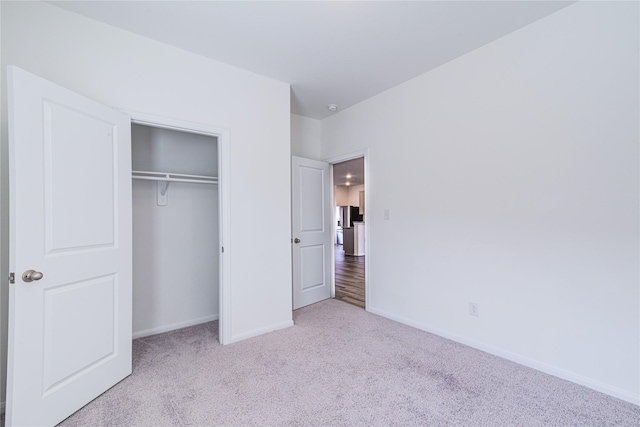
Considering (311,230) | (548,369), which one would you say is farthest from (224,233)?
(548,369)

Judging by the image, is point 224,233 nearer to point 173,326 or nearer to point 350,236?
point 173,326

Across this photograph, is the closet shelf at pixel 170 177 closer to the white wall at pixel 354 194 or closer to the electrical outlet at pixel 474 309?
the electrical outlet at pixel 474 309

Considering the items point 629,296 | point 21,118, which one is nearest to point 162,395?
point 21,118

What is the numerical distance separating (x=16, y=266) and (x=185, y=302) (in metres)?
1.84

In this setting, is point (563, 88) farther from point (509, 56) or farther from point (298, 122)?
point (298, 122)

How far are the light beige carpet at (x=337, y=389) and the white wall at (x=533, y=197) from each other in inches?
13.1

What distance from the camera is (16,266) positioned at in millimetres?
1510

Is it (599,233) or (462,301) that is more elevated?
(599,233)

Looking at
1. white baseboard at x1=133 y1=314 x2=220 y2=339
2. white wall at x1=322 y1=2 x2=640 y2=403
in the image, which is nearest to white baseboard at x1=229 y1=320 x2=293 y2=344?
white baseboard at x1=133 y1=314 x2=220 y2=339

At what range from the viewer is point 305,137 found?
425 centimetres

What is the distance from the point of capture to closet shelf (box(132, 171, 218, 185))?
8.81 feet

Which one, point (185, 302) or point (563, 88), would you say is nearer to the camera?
point (563, 88)

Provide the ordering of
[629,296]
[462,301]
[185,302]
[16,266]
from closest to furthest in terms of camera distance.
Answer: [16,266] < [629,296] < [462,301] < [185,302]

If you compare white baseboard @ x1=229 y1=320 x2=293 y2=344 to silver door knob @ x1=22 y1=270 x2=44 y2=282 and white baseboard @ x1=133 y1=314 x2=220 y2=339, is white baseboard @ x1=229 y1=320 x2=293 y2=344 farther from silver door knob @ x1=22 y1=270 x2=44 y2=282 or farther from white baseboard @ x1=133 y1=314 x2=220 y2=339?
silver door knob @ x1=22 y1=270 x2=44 y2=282
